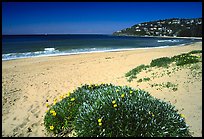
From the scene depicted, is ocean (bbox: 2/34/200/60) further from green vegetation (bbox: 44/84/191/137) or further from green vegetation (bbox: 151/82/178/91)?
green vegetation (bbox: 44/84/191/137)

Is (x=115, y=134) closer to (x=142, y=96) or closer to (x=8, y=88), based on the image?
(x=142, y=96)

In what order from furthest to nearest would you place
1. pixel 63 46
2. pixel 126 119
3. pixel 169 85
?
1. pixel 63 46
2. pixel 169 85
3. pixel 126 119

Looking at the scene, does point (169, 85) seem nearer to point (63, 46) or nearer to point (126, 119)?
point (126, 119)

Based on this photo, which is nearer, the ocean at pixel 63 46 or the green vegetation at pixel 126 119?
the green vegetation at pixel 126 119

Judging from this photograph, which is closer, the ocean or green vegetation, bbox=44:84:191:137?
green vegetation, bbox=44:84:191:137

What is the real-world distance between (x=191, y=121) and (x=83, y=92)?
96.8 inches

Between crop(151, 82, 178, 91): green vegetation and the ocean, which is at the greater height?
the ocean

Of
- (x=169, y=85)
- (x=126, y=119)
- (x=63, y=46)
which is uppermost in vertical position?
(x=63, y=46)

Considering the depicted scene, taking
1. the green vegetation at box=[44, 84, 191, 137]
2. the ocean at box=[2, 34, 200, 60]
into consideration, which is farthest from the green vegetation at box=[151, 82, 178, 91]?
the ocean at box=[2, 34, 200, 60]

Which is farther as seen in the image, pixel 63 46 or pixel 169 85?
pixel 63 46

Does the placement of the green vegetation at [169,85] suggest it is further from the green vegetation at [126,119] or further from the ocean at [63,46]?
the ocean at [63,46]

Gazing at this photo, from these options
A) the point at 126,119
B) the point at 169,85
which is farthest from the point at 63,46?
the point at 126,119

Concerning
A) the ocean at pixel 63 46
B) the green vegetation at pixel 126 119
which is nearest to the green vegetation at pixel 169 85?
the green vegetation at pixel 126 119

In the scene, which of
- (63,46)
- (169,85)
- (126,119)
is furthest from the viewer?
(63,46)
